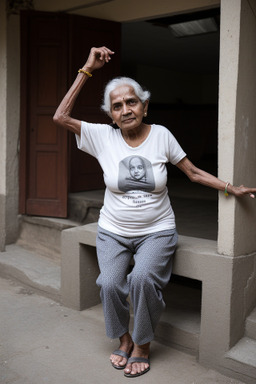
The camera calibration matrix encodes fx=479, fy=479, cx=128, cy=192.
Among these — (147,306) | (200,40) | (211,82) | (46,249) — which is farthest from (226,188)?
A: (211,82)

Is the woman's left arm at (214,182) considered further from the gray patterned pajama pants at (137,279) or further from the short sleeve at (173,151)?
the gray patterned pajama pants at (137,279)

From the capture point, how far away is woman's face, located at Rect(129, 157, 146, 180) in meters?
3.07

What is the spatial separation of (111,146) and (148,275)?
893 millimetres

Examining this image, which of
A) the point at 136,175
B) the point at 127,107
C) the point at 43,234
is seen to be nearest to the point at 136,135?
the point at 127,107

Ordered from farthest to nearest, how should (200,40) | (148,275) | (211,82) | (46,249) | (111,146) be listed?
(211,82)
(200,40)
(46,249)
(111,146)
(148,275)

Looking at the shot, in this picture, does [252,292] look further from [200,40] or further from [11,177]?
[200,40]

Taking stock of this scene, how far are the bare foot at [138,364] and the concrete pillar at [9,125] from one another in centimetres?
297

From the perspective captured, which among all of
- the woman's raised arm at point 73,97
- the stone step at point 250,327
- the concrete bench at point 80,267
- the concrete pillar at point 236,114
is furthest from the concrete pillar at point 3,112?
the stone step at point 250,327

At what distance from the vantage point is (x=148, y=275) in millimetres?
2949

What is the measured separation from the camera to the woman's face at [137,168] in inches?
121

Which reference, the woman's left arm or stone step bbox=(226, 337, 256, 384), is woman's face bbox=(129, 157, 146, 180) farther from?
stone step bbox=(226, 337, 256, 384)

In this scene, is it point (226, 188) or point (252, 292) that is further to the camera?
point (252, 292)

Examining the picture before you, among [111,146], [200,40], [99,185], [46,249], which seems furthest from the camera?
[200,40]

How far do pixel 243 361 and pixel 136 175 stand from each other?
4.37 ft
